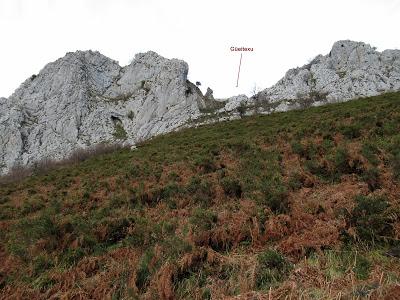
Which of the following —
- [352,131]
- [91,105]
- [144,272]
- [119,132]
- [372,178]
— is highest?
[91,105]

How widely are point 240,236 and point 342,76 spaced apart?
476 ft

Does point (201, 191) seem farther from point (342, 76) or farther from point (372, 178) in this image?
point (342, 76)

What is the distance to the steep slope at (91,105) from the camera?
333ft

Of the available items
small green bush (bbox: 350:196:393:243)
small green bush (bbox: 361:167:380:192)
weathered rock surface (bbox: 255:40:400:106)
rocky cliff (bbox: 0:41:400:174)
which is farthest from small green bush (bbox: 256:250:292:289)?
weathered rock surface (bbox: 255:40:400:106)

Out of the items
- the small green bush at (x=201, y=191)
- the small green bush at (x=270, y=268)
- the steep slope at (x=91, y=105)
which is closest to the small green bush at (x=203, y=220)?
the small green bush at (x=201, y=191)

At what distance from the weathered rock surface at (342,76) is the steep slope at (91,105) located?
3424cm

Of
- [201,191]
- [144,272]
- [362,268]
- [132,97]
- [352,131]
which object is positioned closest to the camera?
[362,268]

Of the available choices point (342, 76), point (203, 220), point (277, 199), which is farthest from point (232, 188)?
point (342, 76)

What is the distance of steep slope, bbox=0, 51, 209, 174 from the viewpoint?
333 ft

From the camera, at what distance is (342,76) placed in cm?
13588

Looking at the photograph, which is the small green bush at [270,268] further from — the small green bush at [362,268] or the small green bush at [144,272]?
the small green bush at [144,272]

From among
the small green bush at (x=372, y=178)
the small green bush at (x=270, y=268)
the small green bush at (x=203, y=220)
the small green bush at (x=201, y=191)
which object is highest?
the small green bush at (x=372, y=178)

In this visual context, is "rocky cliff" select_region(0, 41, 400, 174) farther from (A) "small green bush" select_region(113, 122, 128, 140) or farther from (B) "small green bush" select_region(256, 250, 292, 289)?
(B) "small green bush" select_region(256, 250, 292, 289)

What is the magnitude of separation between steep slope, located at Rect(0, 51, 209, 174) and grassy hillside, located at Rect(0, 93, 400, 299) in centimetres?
9375
